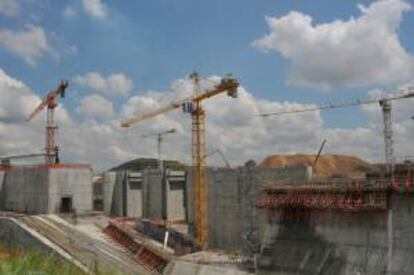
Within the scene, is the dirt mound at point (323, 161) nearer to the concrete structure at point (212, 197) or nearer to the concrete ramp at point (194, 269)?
the concrete structure at point (212, 197)

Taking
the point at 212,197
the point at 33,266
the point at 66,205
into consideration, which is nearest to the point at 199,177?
the point at 212,197

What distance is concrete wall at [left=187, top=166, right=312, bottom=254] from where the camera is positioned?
188ft

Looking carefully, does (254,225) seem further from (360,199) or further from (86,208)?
(86,208)

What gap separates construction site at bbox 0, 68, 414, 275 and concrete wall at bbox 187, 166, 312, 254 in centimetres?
10

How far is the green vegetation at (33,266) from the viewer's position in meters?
10.4

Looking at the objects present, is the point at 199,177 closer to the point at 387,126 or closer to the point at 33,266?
the point at 387,126

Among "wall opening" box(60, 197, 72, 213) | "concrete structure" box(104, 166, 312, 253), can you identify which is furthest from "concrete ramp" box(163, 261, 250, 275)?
"wall opening" box(60, 197, 72, 213)

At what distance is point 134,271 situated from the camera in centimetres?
5569

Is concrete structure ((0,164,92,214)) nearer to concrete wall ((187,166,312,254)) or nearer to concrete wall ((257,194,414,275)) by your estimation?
concrete wall ((187,166,312,254))

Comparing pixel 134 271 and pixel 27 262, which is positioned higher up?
pixel 27 262

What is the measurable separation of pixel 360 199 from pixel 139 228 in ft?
109

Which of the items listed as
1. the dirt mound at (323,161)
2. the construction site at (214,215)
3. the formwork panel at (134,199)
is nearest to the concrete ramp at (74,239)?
the construction site at (214,215)

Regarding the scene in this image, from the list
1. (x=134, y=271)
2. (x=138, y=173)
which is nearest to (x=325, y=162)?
(x=138, y=173)

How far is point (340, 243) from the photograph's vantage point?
1690 inches
